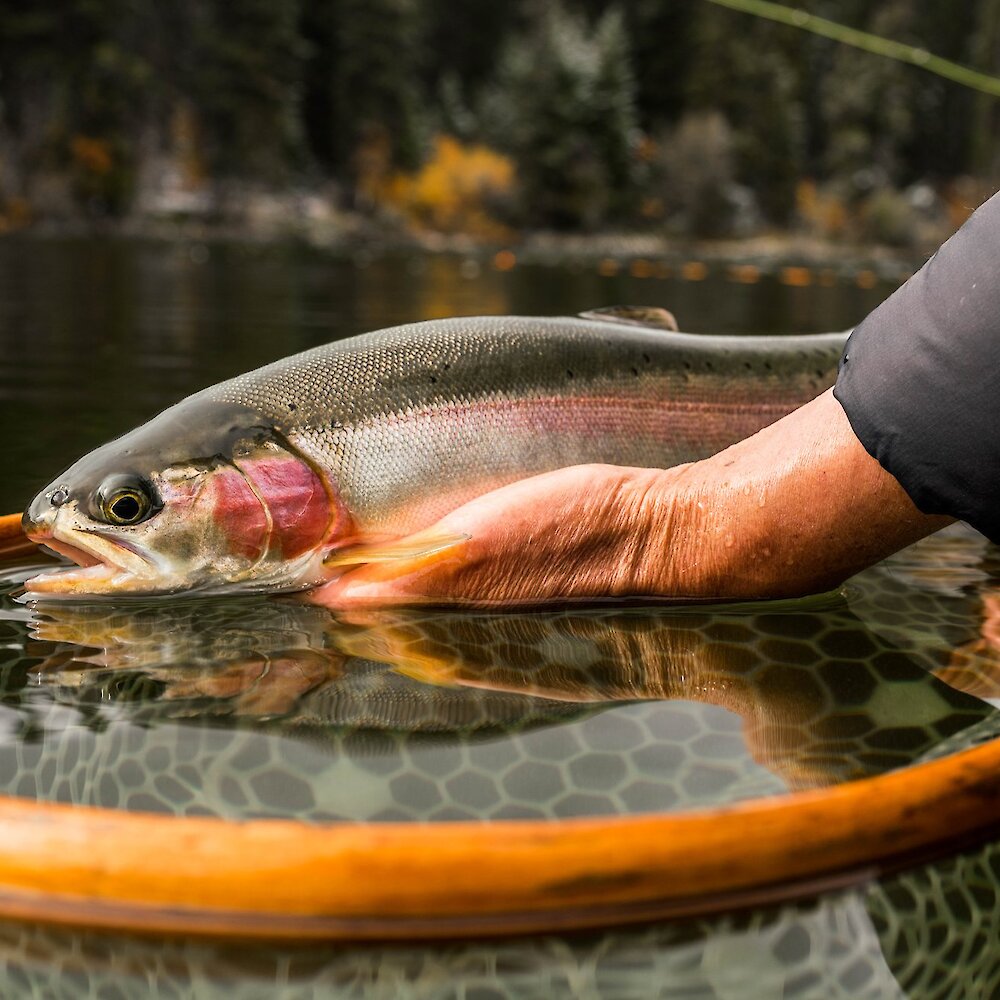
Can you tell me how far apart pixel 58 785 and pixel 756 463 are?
119cm

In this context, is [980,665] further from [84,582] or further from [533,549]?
[84,582]

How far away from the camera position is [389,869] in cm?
113

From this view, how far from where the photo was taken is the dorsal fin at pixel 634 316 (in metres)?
2.65

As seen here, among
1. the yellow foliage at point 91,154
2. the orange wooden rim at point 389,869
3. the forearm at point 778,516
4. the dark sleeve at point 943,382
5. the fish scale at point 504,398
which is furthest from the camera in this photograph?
the yellow foliage at point 91,154

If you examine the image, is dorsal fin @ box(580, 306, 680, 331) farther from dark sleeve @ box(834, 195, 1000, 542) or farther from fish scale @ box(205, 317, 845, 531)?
dark sleeve @ box(834, 195, 1000, 542)

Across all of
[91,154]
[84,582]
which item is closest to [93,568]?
[84,582]

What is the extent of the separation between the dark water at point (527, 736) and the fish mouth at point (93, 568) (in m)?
0.05

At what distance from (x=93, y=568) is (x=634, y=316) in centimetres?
131

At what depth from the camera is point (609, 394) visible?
246 cm

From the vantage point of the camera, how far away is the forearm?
1777 mm

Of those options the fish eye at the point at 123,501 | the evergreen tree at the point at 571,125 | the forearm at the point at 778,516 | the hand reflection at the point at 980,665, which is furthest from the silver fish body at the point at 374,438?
the evergreen tree at the point at 571,125

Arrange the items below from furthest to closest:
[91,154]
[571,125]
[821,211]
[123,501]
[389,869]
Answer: [821,211], [571,125], [91,154], [123,501], [389,869]

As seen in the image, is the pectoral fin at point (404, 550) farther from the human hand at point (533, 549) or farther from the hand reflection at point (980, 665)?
the hand reflection at point (980, 665)

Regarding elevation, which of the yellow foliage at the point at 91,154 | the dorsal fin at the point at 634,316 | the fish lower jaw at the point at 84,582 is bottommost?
the yellow foliage at the point at 91,154
